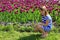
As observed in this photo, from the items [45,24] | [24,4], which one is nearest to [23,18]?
[24,4]

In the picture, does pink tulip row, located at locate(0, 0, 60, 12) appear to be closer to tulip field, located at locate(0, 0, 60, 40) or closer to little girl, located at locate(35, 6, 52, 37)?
tulip field, located at locate(0, 0, 60, 40)

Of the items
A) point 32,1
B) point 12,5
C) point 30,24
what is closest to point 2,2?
point 12,5

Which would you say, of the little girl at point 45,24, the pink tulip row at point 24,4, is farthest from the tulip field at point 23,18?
the little girl at point 45,24

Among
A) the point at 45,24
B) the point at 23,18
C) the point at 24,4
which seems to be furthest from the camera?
the point at 24,4

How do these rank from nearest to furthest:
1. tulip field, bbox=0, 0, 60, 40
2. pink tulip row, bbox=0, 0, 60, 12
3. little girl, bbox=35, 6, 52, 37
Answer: little girl, bbox=35, 6, 52, 37
tulip field, bbox=0, 0, 60, 40
pink tulip row, bbox=0, 0, 60, 12

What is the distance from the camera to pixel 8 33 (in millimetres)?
7301

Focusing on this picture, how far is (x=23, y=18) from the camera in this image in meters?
7.82

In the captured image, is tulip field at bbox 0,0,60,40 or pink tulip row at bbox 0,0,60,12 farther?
pink tulip row at bbox 0,0,60,12

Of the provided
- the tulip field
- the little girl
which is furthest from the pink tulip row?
the little girl

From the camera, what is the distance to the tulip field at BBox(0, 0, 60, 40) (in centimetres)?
718

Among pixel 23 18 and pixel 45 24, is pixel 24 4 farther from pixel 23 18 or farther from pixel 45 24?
pixel 45 24

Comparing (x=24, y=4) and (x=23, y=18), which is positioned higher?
(x=24, y=4)

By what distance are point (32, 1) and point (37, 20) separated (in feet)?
3.86

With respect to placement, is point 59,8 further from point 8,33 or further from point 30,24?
point 8,33
